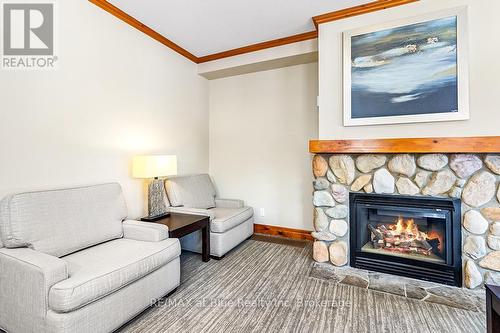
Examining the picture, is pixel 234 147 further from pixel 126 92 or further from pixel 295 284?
pixel 295 284

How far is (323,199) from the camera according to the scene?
2646 mm

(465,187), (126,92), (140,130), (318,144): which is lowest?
(465,187)

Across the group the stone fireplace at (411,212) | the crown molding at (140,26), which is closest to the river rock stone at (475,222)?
the stone fireplace at (411,212)

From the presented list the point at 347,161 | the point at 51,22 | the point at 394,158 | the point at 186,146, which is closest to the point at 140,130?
the point at 186,146

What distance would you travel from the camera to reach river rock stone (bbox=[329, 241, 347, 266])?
8.36 ft

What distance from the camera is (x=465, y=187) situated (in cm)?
212

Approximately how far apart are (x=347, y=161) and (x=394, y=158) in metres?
0.43

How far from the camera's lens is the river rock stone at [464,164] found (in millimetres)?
2082

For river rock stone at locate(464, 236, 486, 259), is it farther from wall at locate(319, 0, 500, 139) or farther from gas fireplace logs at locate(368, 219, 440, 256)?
wall at locate(319, 0, 500, 139)

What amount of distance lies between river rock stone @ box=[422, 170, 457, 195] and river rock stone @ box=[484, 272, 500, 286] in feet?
2.45

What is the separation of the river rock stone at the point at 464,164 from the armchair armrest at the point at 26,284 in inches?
120

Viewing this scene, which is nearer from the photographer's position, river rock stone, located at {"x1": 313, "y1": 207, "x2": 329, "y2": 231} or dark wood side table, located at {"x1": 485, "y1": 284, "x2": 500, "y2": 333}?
dark wood side table, located at {"x1": 485, "y1": 284, "x2": 500, "y2": 333}

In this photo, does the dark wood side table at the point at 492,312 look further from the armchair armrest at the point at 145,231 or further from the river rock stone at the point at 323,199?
the armchair armrest at the point at 145,231

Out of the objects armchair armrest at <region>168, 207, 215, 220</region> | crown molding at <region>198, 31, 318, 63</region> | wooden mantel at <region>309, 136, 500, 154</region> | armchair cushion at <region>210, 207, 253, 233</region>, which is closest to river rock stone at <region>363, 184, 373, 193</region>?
wooden mantel at <region>309, 136, 500, 154</region>
